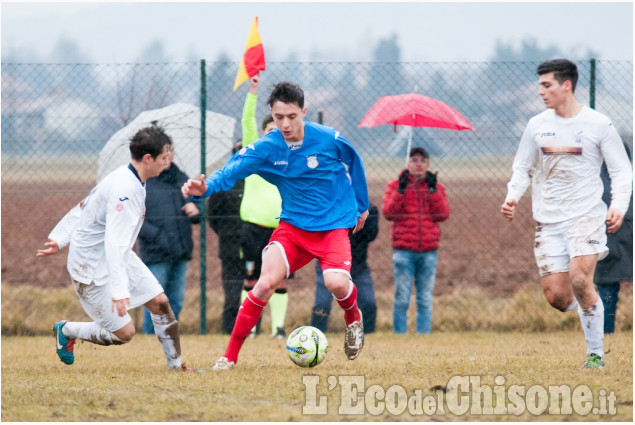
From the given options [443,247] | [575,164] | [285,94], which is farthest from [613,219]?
[443,247]

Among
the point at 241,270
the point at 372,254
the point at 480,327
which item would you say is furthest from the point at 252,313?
the point at 372,254

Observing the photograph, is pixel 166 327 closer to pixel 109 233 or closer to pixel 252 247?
pixel 109 233

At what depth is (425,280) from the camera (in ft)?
34.6

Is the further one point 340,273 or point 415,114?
point 415,114

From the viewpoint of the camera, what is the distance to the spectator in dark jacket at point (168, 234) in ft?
34.2

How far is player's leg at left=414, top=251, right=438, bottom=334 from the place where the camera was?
34.5 ft

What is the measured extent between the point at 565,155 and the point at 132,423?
379cm

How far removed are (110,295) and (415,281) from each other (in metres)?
4.52

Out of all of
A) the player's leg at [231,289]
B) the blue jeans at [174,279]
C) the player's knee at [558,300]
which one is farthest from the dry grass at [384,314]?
the player's knee at [558,300]

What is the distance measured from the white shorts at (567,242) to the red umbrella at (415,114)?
3530 mm

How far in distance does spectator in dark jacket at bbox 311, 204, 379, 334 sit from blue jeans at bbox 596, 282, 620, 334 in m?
2.50

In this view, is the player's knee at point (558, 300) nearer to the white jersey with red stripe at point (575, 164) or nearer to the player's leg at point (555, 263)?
the player's leg at point (555, 263)

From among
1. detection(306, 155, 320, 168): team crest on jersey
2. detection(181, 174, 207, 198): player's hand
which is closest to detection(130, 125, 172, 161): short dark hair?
detection(181, 174, 207, 198): player's hand

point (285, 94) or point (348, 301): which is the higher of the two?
point (285, 94)
